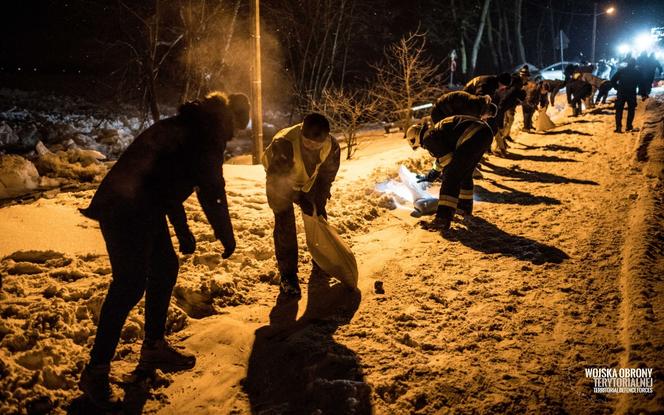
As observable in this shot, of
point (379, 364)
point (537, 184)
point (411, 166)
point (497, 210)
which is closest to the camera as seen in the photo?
point (379, 364)

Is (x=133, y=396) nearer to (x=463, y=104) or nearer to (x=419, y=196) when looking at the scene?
(x=419, y=196)

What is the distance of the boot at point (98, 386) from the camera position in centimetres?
248

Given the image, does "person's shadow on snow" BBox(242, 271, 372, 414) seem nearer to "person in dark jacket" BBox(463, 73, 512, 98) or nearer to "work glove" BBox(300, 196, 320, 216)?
"work glove" BBox(300, 196, 320, 216)

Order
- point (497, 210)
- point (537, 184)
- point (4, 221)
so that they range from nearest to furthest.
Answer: point (4, 221)
point (497, 210)
point (537, 184)

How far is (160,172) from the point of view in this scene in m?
2.46

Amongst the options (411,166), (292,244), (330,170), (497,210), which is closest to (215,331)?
(292,244)

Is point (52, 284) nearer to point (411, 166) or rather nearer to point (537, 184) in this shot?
point (411, 166)

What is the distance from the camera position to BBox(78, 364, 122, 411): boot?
2.48 m

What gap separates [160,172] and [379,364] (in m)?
1.80

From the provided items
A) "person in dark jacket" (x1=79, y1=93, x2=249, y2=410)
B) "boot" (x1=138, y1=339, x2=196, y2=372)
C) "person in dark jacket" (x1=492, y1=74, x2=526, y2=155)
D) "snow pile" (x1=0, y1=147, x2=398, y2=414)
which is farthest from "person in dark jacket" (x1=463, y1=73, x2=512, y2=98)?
"boot" (x1=138, y1=339, x2=196, y2=372)

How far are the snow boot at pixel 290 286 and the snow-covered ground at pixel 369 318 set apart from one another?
0.31ft

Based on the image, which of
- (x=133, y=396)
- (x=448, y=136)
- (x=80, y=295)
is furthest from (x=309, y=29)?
(x=133, y=396)

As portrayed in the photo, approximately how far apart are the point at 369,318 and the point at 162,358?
153 cm

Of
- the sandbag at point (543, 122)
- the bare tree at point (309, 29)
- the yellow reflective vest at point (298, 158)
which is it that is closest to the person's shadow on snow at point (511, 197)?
the yellow reflective vest at point (298, 158)
